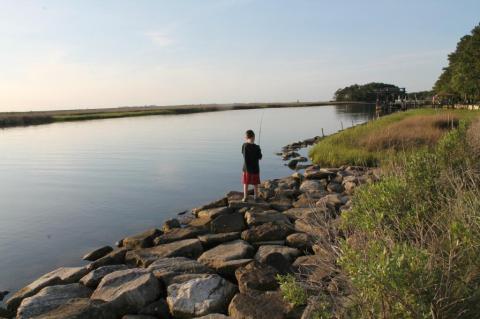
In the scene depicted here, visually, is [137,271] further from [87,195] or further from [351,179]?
[87,195]

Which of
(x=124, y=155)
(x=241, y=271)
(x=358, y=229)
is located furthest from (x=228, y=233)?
(x=124, y=155)

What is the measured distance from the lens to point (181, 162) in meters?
25.9

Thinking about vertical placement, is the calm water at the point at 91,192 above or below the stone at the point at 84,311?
below

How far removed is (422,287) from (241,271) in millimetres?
3887

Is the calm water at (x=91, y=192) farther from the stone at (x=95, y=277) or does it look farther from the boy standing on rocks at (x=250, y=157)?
the boy standing on rocks at (x=250, y=157)

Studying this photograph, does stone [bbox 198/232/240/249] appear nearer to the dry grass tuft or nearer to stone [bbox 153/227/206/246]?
stone [bbox 153/227/206/246]

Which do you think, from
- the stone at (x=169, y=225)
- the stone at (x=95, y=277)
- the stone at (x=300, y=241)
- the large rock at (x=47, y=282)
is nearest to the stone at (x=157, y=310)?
the stone at (x=95, y=277)

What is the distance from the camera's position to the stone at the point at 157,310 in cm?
616

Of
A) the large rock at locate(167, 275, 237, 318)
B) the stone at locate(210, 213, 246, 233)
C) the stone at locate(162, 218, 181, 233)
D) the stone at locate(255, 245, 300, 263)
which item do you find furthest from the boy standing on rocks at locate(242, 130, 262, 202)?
the large rock at locate(167, 275, 237, 318)

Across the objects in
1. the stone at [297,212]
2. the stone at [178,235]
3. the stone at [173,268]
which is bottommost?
the stone at [178,235]

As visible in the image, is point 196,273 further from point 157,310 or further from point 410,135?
point 410,135

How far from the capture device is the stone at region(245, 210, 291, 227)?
10.1 m

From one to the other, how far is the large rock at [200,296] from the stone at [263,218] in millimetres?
3509

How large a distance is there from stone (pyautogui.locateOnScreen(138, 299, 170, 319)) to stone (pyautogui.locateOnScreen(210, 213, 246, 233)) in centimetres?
371
